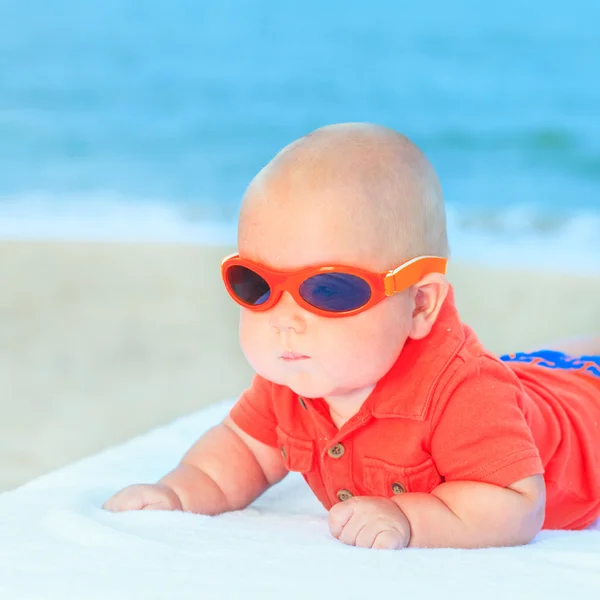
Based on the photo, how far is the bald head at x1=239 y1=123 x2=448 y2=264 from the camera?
51.3 inches

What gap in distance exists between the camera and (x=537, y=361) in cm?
208

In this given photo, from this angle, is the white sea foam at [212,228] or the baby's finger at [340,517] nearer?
the baby's finger at [340,517]

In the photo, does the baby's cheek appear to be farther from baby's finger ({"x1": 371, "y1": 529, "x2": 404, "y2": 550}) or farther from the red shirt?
baby's finger ({"x1": 371, "y1": 529, "x2": 404, "y2": 550})


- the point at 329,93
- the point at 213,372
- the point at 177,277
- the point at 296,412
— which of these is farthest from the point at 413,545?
the point at 329,93

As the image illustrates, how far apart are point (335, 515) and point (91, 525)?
0.32 m

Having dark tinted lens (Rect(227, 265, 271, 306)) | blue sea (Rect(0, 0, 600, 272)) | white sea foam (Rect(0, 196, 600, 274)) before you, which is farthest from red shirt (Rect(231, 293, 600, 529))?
blue sea (Rect(0, 0, 600, 272))

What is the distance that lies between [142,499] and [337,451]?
0.97 feet

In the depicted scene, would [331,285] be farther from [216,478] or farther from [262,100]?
[262,100]

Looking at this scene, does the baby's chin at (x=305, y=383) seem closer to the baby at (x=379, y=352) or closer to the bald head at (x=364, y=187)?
the baby at (x=379, y=352)

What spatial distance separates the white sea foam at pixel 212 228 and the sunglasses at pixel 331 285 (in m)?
4.48

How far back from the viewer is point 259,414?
164 cm

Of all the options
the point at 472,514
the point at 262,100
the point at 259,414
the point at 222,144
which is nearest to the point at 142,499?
the point at 259,414

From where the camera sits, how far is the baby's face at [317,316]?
1299 millimetres

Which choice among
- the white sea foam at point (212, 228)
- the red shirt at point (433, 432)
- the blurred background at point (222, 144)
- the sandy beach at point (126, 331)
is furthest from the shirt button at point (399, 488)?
the white sea foam at point (212, 228)
